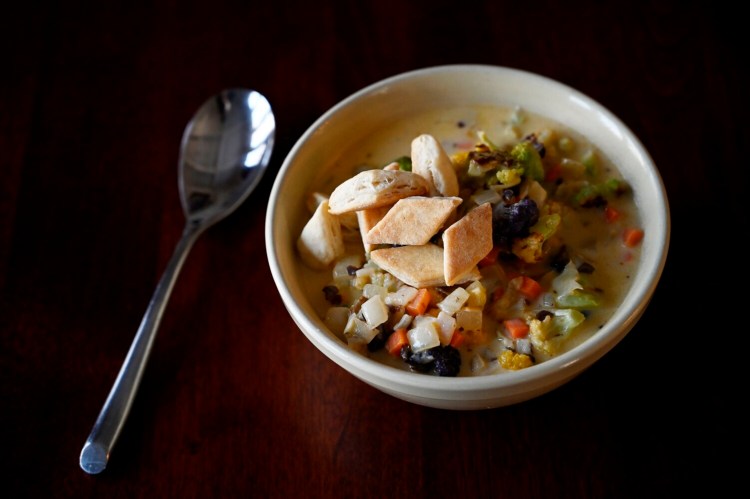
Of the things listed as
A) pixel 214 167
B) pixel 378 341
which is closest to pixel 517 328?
pixel 378 341

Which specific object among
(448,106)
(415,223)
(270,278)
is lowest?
(270,278)

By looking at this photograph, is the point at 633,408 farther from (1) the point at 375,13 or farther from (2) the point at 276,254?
(1) the point at 375,13

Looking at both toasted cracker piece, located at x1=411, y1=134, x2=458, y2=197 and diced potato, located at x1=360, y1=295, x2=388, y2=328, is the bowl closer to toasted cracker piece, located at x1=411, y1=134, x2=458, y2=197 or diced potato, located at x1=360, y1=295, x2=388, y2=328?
diced potato, located at x1=360, y1=295, x2=388, y2=328

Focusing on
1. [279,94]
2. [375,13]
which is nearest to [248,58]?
[279,94]

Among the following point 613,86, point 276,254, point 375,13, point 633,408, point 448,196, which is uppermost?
point 375,13

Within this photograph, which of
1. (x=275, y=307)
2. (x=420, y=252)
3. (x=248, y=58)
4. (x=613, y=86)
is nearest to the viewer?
(x=420, y=252)

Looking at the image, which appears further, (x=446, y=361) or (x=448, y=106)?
(x=448, y=106)

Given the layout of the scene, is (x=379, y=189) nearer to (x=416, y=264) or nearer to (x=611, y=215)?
(x=416, y=264)

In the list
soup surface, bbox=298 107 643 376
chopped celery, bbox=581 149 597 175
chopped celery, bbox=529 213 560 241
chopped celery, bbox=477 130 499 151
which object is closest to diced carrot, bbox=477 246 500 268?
soup surface, bbox=298 107 643 376
